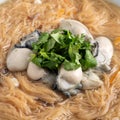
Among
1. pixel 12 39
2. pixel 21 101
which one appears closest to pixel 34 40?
pixel 12 39

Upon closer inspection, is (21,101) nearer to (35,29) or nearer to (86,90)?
(86,90)

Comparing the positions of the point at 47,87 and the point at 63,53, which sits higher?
the point at 63,53

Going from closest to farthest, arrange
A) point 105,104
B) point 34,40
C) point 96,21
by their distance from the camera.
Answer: point 105,104 → point 34,40 → point 96,21

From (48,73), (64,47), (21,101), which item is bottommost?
(21,101)
